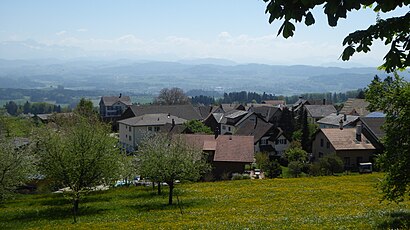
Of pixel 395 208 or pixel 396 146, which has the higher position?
pixel 396 146

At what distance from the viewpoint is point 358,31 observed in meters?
5.52

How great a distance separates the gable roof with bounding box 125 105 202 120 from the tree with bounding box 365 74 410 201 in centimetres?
8139

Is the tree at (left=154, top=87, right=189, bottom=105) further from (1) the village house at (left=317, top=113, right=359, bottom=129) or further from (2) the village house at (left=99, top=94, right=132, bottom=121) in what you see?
(1) the village house at (left=317, top=113, right=359, bottom=129)

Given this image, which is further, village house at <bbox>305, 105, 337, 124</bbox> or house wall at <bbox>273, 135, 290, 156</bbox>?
village house at <bbox>305, 105, 337, 124</bbox>

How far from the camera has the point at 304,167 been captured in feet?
170

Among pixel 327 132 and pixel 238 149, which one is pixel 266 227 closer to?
pixel 238 149

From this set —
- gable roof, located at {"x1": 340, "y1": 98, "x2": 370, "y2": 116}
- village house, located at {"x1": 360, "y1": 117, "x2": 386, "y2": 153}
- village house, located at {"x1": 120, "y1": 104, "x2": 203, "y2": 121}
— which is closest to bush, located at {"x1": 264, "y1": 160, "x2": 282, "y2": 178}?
village house, located at {"x1": 360, "y1": 117, "x2": 386, "y2": 153}

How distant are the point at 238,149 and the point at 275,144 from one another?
62.9ft

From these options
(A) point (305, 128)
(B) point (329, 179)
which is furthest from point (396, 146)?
(A) point (305, 128)

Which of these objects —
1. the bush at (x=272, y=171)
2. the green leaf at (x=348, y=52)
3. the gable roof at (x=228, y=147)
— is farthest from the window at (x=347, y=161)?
the green leaf at (x=348, y=52)

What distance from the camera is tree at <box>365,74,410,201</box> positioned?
16844mm

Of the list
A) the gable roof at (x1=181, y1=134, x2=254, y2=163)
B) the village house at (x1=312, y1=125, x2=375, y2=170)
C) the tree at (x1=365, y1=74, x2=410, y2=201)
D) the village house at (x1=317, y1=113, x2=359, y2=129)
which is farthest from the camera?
the village house at (x1=317, y1=113, x2=359, y2=129)

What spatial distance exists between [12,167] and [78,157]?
6.22 metres

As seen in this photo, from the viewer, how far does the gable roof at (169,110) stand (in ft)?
324
